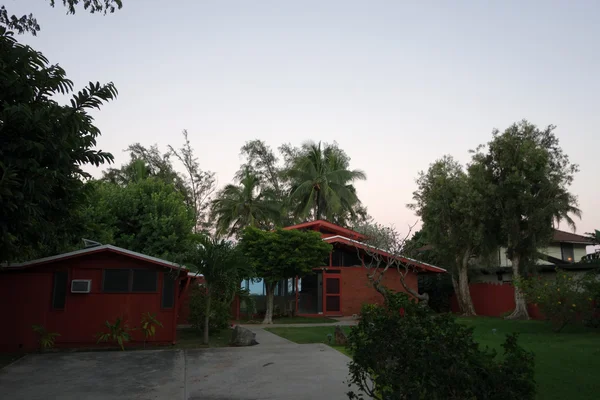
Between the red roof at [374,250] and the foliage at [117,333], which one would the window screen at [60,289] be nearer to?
the foliage at [117,333]

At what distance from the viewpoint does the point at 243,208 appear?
116ft

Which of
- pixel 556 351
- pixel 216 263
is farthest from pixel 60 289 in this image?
pixel 556 351

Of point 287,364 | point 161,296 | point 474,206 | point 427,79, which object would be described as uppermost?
point 427,79

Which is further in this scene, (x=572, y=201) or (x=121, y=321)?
(x=572, y=201)

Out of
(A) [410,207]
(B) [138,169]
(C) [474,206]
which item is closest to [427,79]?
(C) [474,206]

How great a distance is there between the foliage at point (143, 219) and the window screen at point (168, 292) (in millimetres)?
7874

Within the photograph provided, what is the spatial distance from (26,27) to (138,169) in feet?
71.3

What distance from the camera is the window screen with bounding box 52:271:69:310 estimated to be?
41.8 ft

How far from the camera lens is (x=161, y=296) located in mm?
13312

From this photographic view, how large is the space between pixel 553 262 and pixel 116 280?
25462 mm

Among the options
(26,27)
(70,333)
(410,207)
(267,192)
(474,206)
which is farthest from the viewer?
(267,192)

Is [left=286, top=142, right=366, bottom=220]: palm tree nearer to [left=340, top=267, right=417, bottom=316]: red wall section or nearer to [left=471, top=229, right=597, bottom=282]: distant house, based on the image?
[left=340, top=267, right=417, bottom=316]: red wall section

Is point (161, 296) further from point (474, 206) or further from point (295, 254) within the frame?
point (474, 206)

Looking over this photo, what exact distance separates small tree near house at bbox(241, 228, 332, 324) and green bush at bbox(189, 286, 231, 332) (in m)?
4.07
